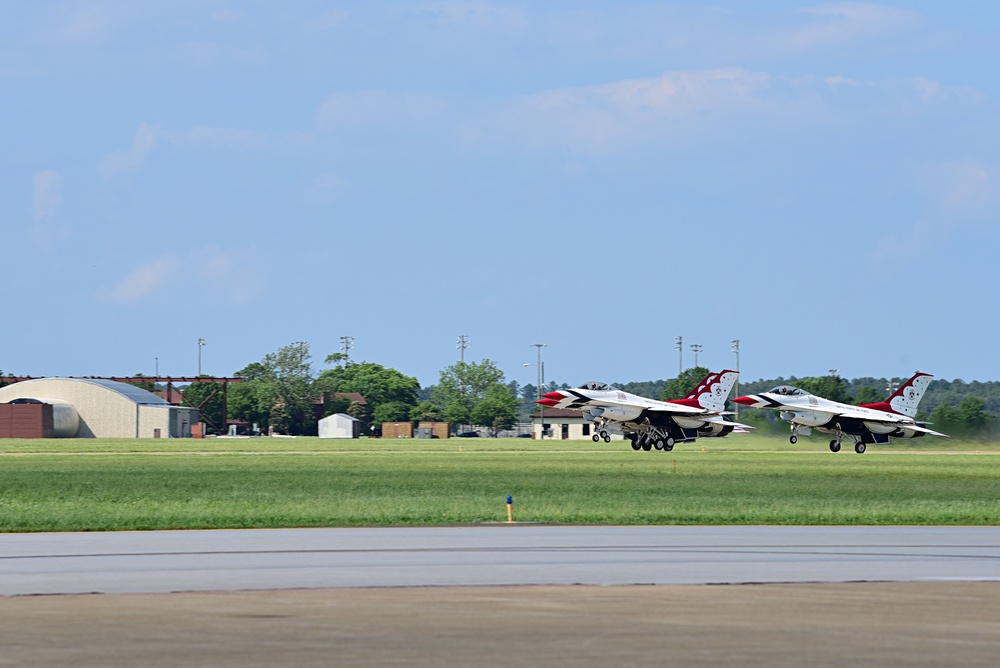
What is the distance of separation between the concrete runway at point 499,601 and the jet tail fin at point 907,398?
79209 mm

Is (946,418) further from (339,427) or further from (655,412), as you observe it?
(339,427)

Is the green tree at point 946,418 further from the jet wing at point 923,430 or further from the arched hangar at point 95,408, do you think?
the arched hangar at point 95,408

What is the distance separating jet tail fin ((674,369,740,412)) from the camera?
9962 centimetres

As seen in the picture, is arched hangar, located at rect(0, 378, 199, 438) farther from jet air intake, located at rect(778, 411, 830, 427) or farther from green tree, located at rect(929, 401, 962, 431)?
green tree, located at rect(929, 401, 962, 431)

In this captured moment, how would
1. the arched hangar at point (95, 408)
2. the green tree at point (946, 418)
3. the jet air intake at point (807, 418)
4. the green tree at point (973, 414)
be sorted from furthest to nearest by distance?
the arched hangar at point (95, 408) → the green tree at point (946, 418) → the green tree at point (973, 414) → the jet air intake at point (807, 418)

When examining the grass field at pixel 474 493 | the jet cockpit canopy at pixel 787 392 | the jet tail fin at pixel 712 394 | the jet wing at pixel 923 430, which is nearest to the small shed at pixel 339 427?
the jet tail fin at pixel 712 394

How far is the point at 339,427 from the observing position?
194 metres

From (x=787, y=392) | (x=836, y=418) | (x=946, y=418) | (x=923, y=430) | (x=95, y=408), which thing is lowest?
(x=923, y=430)

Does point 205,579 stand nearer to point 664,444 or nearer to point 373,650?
point 373,650

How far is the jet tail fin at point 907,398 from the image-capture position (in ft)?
327

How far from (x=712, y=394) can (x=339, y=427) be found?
102311mm

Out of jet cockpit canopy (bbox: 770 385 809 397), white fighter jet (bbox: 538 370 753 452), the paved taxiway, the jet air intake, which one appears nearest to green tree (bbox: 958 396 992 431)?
the jet air intake

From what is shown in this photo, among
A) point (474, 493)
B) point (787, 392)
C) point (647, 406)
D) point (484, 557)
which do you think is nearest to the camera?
point (484, 557)

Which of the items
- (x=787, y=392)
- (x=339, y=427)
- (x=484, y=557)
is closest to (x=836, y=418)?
(x=787, y=392)
